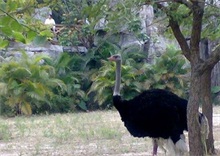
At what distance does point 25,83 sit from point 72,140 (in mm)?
7166

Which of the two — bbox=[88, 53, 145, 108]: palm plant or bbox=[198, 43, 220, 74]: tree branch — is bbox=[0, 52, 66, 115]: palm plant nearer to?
bbox=[88, 53, 145, 108]: palm plant

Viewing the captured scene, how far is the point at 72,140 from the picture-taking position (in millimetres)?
11297

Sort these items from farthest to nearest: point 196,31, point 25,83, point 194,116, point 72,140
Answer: point 25,83, point 72,140, point 196,31, point 194,116

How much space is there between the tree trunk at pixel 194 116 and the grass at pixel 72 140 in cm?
208

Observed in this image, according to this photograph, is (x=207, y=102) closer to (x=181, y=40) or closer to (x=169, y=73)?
(x=181, y=40)

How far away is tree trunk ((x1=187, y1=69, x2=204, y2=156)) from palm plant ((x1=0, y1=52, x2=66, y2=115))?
10.5m

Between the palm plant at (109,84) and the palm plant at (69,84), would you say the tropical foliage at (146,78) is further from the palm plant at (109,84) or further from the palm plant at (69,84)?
the palm plant at (69,84)

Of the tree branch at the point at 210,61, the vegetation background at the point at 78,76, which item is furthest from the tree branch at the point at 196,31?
the vegetation background at the point at 78,76

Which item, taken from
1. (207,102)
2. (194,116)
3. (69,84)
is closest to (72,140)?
(207,102)

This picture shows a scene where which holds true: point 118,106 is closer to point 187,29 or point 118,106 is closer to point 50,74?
point 187,29

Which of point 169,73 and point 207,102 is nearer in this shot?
point 207,102

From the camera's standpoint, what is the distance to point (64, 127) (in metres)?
13.7

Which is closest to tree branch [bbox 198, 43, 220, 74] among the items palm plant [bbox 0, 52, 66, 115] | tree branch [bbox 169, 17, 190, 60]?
tree branch [bbox 169, 17, 190, 60]

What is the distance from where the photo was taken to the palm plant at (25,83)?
59.2ft
